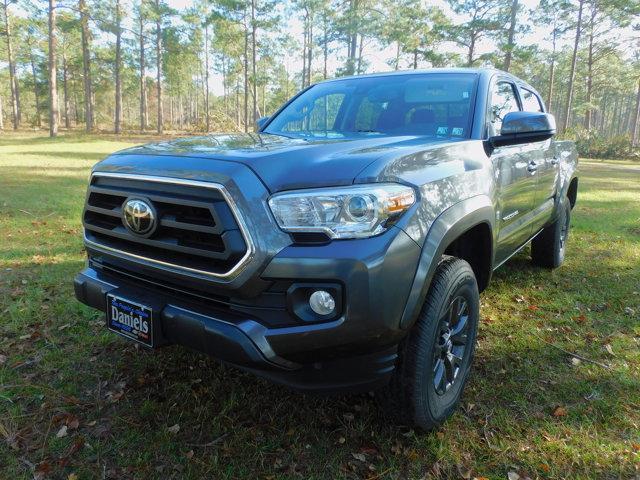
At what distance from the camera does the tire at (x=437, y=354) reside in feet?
6.73

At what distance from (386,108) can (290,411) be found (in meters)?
2.11

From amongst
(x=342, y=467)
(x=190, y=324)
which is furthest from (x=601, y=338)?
(x=190, y=324)

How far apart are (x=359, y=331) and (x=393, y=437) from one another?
87cm

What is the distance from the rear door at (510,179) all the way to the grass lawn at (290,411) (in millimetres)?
751

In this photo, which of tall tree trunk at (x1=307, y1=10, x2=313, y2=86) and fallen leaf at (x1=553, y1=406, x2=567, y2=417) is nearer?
fallen leaf at (x1=553, y1=406, x2=567, y2=417)

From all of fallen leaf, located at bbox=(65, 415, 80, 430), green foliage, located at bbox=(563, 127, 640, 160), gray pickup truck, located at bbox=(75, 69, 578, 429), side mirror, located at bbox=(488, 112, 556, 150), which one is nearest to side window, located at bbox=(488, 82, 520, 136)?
side mirror, located at bbox=(488, 112, 556, 150)

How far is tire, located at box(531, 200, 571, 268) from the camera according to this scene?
4.79 meters

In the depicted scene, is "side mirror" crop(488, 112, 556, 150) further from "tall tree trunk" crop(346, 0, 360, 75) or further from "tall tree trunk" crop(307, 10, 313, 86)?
"tall tree trunk" crop(307, 10, 313, 86)

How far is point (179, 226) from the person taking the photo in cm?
192

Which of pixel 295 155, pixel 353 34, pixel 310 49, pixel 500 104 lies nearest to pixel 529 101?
pixel 500 104

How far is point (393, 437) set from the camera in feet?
7.55

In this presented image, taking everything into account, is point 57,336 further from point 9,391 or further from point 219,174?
point 219,174

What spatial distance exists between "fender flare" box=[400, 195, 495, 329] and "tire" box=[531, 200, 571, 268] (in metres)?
2.74

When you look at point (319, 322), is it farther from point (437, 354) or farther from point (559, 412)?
point (559, 412)
